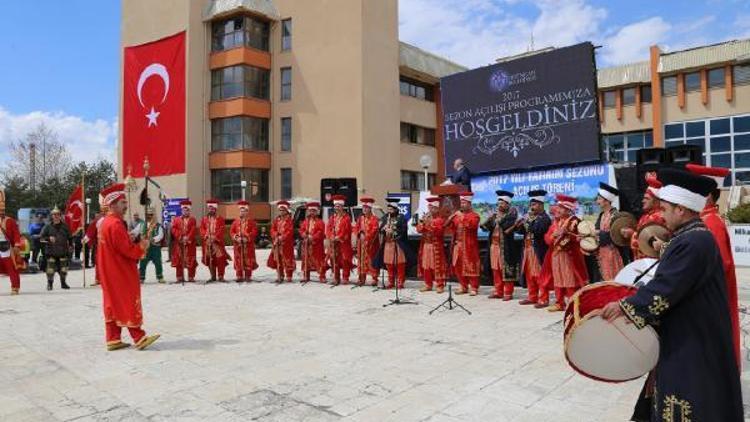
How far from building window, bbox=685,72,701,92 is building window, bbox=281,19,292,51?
21.8 metres

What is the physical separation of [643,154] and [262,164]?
24.5 metres

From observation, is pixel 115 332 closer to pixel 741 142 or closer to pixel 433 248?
pixel 433 248

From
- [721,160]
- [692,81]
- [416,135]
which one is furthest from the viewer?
[416,135]

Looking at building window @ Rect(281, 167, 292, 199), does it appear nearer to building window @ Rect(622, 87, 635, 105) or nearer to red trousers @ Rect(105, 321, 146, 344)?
building window @ Rect(622, 87, 635, 105)

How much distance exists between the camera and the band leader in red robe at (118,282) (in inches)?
249

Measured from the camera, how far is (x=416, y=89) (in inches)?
1372

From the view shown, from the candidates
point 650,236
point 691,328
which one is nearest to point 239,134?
point 650,236

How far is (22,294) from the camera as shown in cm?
1186

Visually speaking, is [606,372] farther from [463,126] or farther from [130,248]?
[463,126]

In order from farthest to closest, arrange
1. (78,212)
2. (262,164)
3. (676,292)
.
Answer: (262,164), (78,212), (676,292)

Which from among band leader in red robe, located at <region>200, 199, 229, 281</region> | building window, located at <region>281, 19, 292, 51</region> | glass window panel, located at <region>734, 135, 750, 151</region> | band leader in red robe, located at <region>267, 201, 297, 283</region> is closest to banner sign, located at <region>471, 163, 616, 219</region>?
band leader in red robe, located at <region>267, 201, 297, 283</region>

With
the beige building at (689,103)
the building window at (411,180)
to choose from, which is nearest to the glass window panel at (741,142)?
the beige building at (689,103)

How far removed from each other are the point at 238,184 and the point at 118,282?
2498cm

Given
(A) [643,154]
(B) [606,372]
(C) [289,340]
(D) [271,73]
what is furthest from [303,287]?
(D) [271,73]
